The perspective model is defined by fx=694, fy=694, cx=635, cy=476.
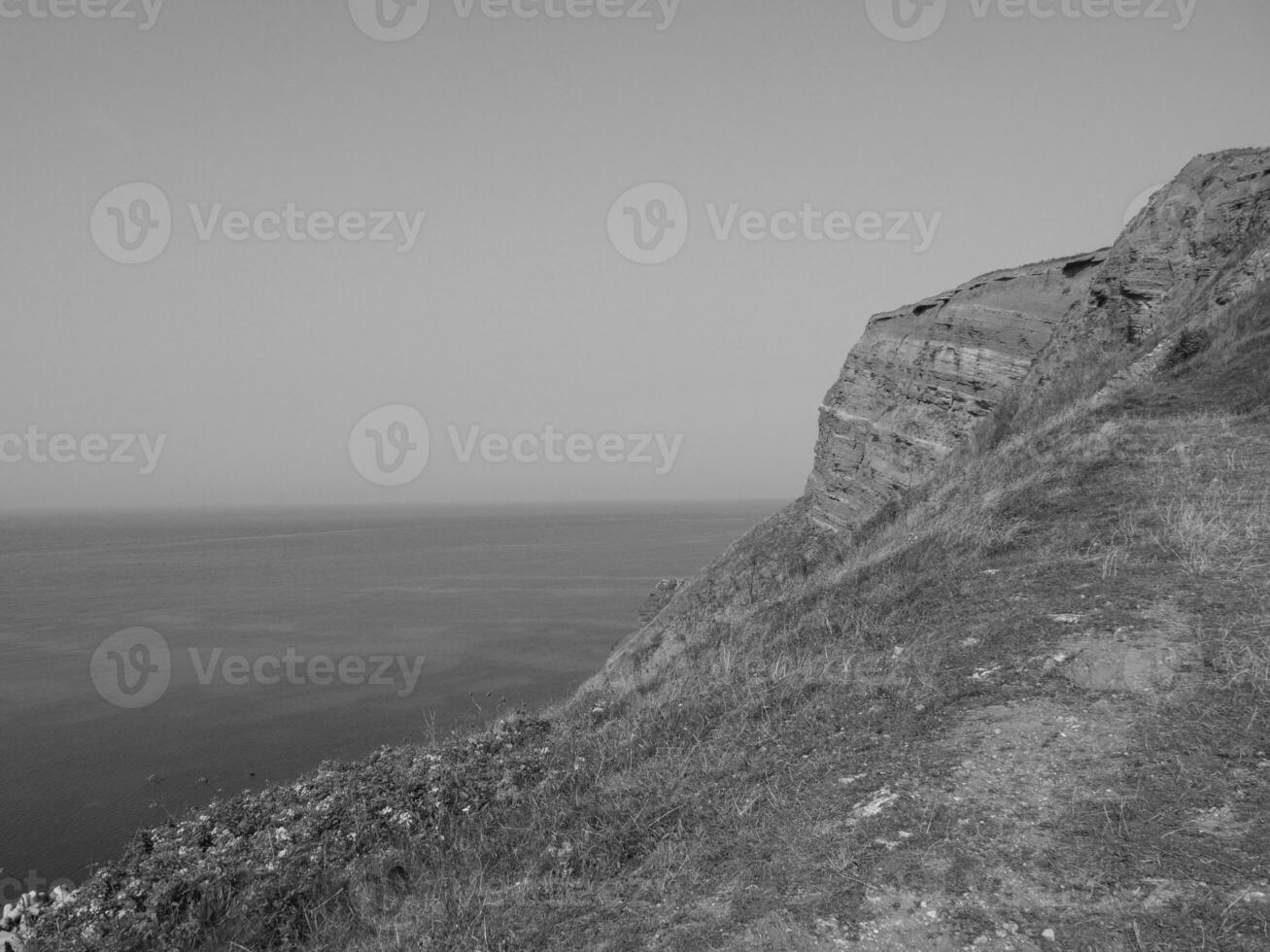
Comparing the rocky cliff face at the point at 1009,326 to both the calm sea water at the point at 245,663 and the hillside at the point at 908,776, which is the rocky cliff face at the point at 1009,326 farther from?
the calm sea water at the point at 245,663

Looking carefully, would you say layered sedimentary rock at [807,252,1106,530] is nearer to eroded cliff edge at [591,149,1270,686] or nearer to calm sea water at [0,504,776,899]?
eroded cliff edge at [591,149,1270,686]

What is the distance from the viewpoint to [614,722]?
9242mm

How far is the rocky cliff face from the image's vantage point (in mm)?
19219

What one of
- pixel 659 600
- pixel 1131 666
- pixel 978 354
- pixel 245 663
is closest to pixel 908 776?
pixel 1131 666

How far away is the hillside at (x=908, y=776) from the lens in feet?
13.0

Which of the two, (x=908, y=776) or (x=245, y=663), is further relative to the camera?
(x=245, y=663)

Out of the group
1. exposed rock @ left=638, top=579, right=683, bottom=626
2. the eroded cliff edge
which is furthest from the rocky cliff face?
exposed rock @ left=638, top=579, right=683, bottom=626

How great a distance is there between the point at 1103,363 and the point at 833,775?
17577 mm

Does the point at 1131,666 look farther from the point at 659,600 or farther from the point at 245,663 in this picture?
the point at 245,663

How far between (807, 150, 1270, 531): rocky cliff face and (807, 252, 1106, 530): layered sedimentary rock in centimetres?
5

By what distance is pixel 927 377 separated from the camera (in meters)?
29.8

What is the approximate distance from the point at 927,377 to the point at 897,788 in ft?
91.0

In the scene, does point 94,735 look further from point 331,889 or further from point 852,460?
point 852,460

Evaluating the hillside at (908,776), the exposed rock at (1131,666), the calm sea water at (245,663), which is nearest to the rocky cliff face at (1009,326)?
the hillside at (908,776)
